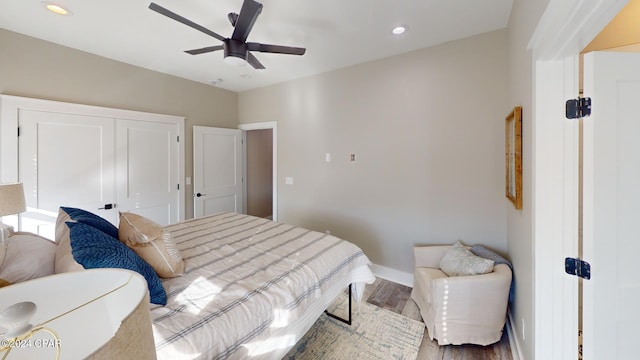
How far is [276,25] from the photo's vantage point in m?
2.28

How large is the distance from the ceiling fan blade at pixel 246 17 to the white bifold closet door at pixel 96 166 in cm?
240

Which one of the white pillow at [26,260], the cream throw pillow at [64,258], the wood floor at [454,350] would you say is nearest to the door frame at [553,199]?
the wood floor at [454,350]

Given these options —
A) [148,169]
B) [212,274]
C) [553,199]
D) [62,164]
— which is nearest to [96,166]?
[62,164]

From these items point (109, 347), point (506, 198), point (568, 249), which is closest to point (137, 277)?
point (109, 347)

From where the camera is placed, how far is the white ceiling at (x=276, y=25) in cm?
199

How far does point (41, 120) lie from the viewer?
260 centimetres

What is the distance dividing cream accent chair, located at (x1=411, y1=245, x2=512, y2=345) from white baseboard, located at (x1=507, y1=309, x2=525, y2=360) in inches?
3.4

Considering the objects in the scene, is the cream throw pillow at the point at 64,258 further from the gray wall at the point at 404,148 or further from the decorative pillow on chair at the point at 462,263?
the gray wall at the point at 404,148

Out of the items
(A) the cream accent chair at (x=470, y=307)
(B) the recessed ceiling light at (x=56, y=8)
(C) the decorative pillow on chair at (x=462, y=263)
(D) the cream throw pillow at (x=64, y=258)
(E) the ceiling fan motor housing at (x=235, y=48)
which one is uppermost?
(B) the recessed ceiling light at (x=56, y=8)

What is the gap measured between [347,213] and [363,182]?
50 centimetres

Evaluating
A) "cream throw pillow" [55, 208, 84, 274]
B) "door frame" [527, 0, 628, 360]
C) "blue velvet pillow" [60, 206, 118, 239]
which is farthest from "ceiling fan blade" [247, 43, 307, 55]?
"cream throw pillow" [55, 208, 84, 274]

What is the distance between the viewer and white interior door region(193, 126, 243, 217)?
401 cm

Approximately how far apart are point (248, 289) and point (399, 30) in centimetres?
256

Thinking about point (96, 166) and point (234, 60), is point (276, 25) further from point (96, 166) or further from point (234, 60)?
point (96, 166)
